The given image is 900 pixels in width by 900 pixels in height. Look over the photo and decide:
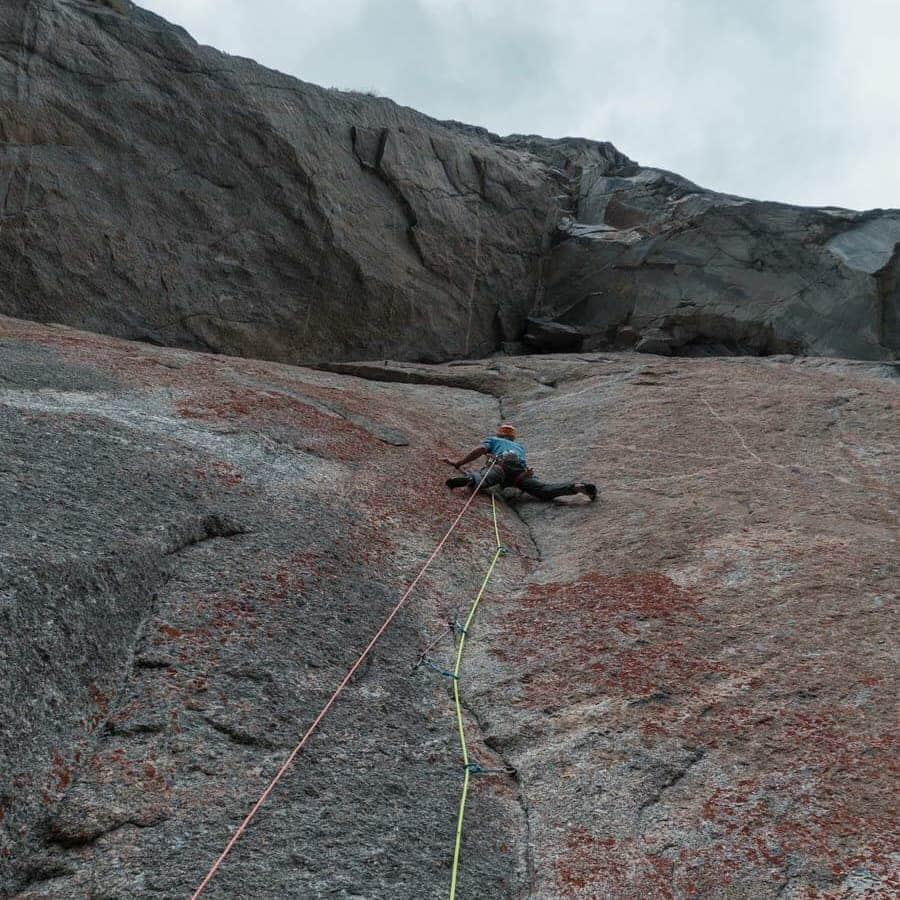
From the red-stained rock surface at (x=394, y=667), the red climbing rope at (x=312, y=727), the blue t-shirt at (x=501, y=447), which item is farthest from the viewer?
the blue t-shirt at (x=501, y=447)

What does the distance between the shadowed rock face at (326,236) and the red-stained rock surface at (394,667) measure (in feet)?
21.2

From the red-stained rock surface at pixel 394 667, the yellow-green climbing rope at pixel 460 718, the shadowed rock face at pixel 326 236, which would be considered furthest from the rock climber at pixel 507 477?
the shadowed rock face at pixel 326 236

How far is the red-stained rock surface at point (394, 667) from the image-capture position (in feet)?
13.4

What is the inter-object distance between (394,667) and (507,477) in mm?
4416

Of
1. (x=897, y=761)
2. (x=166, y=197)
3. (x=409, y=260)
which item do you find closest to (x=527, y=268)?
(x=409, y=260)

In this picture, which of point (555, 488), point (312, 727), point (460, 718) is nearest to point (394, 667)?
point (460, 718)

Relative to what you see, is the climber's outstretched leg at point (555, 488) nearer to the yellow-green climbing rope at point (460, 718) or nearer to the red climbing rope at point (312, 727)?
the yellow-green climbing rope at point (460, 718)

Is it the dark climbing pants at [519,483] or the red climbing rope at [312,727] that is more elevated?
the dark climbing pants at [519,483]

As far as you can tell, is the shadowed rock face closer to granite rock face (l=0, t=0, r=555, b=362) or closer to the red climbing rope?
granite rock face (l=0, t=0, r=555, b=362)

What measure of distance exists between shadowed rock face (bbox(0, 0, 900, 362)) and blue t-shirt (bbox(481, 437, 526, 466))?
742cm

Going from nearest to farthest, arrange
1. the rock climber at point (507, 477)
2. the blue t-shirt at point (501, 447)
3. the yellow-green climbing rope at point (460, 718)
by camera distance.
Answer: the yellow-green climbing rope at point (460, 718), the rock climber at point (507, 477), the blue t-shirt at point (501, 447)

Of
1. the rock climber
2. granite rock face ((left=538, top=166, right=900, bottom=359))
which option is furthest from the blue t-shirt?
granite rock face ((left=538, top=166, right=900, bottom=359))

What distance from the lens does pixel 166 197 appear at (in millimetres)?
15891

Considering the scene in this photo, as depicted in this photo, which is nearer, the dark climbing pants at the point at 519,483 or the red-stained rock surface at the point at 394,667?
the red-stained rock surface at the point at 394,667
